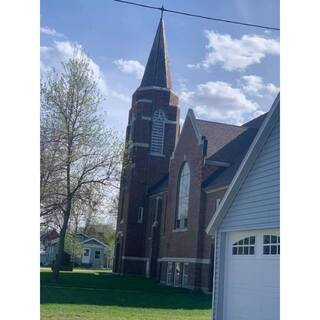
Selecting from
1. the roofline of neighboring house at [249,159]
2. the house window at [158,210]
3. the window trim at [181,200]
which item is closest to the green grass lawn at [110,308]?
the roofline of neighboring house at [249,159]

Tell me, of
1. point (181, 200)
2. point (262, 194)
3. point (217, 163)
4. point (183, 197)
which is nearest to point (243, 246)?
point (262, 194)

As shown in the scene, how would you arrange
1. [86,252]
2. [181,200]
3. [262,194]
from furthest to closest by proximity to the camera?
[86,252] < [181,200] < [262,194]

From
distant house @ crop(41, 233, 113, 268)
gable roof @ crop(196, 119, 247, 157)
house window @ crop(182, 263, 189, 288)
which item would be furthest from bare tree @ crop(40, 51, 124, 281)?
distant house @ crop(41, 233, 113, 268)

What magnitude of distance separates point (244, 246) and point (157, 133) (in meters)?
17.6

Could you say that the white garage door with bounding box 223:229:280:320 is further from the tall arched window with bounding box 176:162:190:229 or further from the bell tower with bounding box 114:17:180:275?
the bell tower with bounding box 114:17:180:275

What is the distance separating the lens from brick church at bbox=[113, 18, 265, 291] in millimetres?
15953

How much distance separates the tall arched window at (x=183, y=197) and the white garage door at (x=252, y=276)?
33.7 ft

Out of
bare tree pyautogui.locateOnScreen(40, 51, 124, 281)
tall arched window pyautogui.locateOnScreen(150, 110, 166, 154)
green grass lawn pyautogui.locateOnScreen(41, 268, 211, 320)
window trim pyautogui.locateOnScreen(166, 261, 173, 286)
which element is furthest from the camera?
tall arched window pyautogui.locateOnScreen(150, 110, 166, 154)

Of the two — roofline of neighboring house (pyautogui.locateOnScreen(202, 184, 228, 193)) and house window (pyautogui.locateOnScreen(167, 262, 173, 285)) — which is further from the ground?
roofline of neighboring house (pyautogui.locateOnScreen(202, 184, 228, 193))

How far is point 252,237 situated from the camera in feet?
22.1

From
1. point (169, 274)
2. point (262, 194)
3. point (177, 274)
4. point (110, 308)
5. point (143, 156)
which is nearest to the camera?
point (262, 194)

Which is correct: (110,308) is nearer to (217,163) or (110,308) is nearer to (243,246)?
(243,246)

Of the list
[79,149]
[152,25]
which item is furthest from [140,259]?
[152,25]
